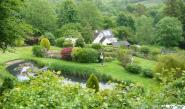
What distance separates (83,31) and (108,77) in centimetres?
2279

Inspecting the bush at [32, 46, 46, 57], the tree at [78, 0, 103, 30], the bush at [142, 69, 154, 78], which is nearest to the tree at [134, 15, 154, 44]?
the tree at [78, 0, 103, 30]

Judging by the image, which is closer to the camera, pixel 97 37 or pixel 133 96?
pixel 133 96

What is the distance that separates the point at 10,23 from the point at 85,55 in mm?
26298

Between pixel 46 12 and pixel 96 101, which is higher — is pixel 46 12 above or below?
above

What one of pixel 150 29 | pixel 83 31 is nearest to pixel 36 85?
pixel 83 31

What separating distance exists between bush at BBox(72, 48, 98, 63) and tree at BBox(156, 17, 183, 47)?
18.0 m

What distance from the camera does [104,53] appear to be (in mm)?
51781

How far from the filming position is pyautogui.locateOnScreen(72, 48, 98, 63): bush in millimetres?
47688

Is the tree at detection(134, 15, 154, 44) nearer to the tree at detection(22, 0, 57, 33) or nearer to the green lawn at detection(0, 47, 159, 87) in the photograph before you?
the tree at detection(22, 0, 57, 33)

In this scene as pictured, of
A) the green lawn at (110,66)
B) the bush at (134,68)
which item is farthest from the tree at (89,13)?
the bush at (134,68)

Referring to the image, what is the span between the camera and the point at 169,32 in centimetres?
6300

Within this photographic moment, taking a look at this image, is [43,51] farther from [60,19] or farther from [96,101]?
[96,101]

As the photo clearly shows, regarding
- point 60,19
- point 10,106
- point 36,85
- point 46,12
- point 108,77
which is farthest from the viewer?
point 60,19

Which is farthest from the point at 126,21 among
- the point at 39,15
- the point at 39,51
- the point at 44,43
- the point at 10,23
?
the point at 10,23
